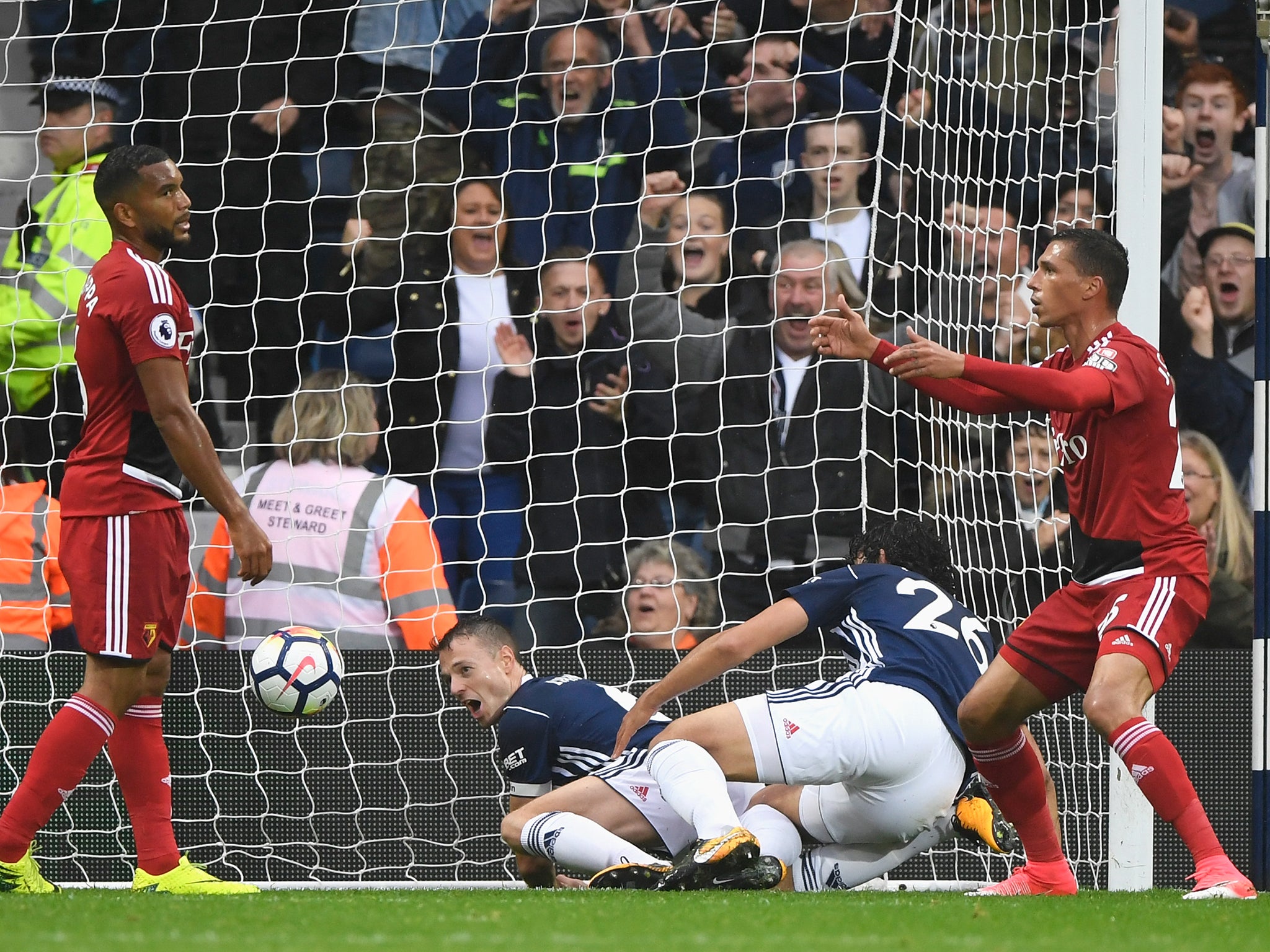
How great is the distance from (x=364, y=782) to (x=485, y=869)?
57cm

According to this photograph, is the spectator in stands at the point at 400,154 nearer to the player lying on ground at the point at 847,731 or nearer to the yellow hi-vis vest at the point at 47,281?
the yellow hi-vis vest at the point at 47,281

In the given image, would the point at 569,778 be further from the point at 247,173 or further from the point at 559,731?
the point at 247,173

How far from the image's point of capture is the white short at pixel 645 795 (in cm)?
478

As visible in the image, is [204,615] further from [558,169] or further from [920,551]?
[920,551]

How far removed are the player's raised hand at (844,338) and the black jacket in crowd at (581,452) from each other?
2501 millimetres

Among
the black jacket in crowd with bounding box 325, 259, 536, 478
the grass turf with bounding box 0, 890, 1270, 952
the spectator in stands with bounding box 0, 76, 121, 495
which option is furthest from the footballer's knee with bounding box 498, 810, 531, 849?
the spectator in stands with bounding box 0, 76, 121, 495

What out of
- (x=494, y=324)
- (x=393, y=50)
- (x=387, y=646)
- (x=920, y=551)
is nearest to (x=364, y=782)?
(x=387, y=646)

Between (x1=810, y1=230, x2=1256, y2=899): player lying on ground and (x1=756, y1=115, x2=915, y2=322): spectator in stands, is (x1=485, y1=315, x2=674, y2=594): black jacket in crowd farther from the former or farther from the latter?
(x1=810, y1=230, x2=1256, y2=899): player lying on ground

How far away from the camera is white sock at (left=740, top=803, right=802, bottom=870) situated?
15.5ft

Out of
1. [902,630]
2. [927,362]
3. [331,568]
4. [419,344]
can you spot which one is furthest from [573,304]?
[927,362]

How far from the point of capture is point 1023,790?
14.5ft

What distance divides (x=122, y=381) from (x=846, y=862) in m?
2.56

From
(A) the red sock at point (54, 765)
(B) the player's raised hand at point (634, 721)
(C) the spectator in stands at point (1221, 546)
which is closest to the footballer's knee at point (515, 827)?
(B) the player's raised hand at point (634, 721)

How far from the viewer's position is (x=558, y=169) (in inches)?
269
